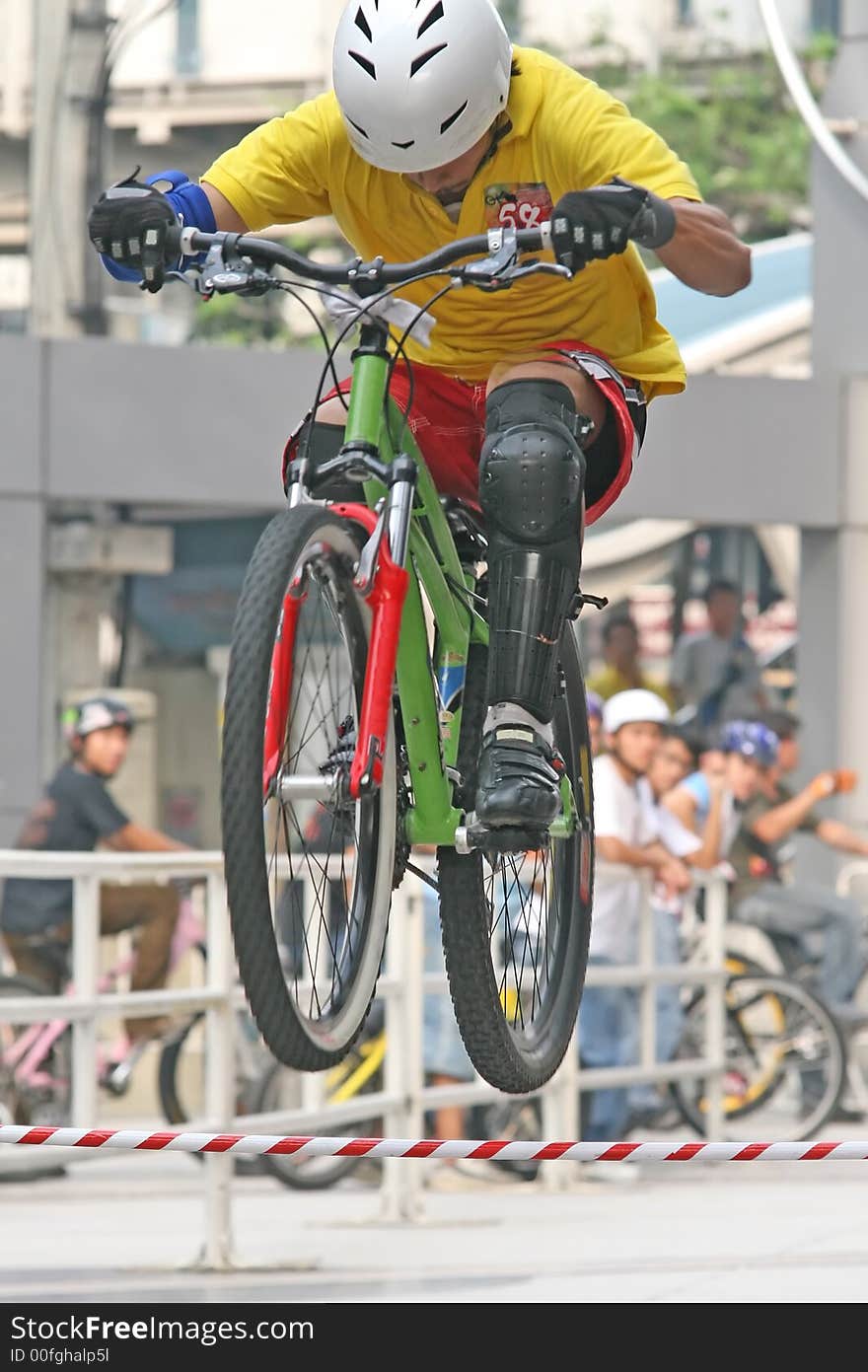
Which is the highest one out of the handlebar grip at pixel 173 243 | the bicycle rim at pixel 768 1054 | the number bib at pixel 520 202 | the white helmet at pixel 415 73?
the white helmet at pixel 415 73

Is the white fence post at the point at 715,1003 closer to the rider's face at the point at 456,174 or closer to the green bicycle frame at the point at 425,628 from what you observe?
the green bicycle frame at the point at 425,628

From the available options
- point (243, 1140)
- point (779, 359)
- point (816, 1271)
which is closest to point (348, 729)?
point (243, 1140)

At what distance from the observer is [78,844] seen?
10.3 metres

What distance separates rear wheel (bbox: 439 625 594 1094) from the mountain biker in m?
0.18

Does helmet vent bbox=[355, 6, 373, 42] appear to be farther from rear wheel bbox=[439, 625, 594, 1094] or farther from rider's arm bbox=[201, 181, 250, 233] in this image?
rear wheel bbox=[439, 625, 594, 1094]

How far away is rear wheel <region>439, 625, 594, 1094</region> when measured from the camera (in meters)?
4.12

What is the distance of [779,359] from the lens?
16.1 m

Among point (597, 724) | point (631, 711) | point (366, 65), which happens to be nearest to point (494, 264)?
point (366, 65)

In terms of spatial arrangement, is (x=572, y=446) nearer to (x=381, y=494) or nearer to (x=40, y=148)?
(x=381, y=494)

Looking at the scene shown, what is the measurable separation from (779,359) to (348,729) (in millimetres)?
12350

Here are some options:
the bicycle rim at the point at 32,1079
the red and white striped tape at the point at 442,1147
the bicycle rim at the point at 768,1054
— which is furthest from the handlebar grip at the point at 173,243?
the bicycle rim at the point at 768,1054

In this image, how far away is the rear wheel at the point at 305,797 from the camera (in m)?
3.68

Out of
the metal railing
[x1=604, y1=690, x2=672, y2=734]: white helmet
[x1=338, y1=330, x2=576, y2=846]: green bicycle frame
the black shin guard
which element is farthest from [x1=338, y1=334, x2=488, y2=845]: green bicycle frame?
[x1=604, y1=690, x2=672, y2=734]: white helmet

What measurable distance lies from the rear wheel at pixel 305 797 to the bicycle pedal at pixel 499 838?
0.12 metres
